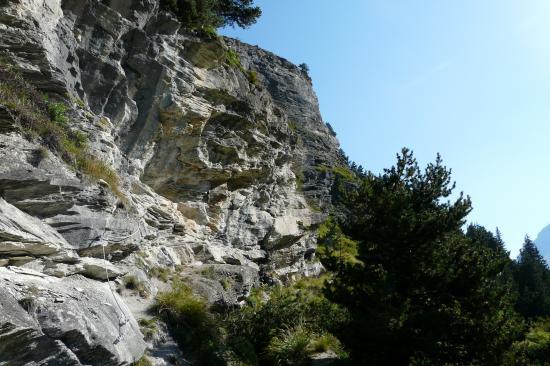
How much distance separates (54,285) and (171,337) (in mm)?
4096

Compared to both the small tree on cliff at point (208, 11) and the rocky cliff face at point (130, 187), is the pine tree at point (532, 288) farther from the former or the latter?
the small tree on cliff at point (208, 11)

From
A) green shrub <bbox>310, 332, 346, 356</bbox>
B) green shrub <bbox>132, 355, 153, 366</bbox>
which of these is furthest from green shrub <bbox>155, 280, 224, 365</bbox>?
green shrub <bbox>310, 332, 346, 356</bbox>

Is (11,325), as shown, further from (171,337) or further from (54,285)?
(171,337)

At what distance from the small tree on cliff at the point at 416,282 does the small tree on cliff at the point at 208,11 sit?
39.8 feet

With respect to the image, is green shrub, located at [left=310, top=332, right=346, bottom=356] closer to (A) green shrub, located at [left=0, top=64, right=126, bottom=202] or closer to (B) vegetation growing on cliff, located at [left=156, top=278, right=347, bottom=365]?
(B) vegetation growing on cliff, located at [left=156, top=278, right=347, bottom=365]

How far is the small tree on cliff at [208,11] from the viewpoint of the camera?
2031cm

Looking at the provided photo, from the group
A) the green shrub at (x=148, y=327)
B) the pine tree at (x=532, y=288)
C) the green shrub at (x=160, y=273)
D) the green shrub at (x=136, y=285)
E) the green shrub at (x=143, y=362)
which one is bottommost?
the green shrub at (x=143, y=362)

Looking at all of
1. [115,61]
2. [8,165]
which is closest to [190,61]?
[115,61]

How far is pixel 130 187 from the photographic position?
14852mm

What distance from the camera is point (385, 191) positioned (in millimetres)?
13273

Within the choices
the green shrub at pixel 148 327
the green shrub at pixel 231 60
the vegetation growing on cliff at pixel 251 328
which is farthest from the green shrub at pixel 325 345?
the green shrub at pixel 231 60

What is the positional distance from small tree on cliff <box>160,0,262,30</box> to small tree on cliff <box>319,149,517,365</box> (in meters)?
12.1

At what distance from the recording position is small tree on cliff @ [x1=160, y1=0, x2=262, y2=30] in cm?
2031

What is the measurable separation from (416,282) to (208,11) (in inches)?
647
